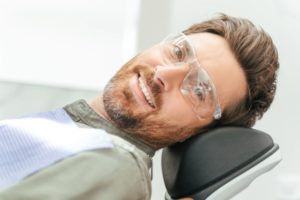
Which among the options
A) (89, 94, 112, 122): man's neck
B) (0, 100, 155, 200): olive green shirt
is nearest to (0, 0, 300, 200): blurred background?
(89, 94, 112, 122): man's neck

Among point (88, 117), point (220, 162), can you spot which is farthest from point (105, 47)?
point (220, 162)

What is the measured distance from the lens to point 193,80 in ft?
3.82

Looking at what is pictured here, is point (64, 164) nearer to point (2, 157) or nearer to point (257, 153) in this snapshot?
point (2, 157)

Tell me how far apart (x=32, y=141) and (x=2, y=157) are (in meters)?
0.06

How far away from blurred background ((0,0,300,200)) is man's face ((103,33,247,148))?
0.49 metres

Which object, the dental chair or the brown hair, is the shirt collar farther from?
the brown hair

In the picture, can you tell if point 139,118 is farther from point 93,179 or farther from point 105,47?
point 105,47

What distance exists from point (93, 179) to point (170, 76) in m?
0.42

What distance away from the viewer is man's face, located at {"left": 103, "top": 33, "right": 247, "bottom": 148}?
3.77 feet

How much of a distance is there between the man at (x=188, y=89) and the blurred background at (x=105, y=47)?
0.41 meters

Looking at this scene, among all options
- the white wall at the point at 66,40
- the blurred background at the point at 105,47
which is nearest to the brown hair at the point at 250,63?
the blurred background at the point at 105,47

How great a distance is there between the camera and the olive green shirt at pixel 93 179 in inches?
30.4

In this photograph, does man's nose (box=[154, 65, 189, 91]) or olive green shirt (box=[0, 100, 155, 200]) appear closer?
olive green shirt (box=[0, 100, 155, 200])

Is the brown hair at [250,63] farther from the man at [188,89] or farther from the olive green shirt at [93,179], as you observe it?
the olive green shirt at [93,179]
